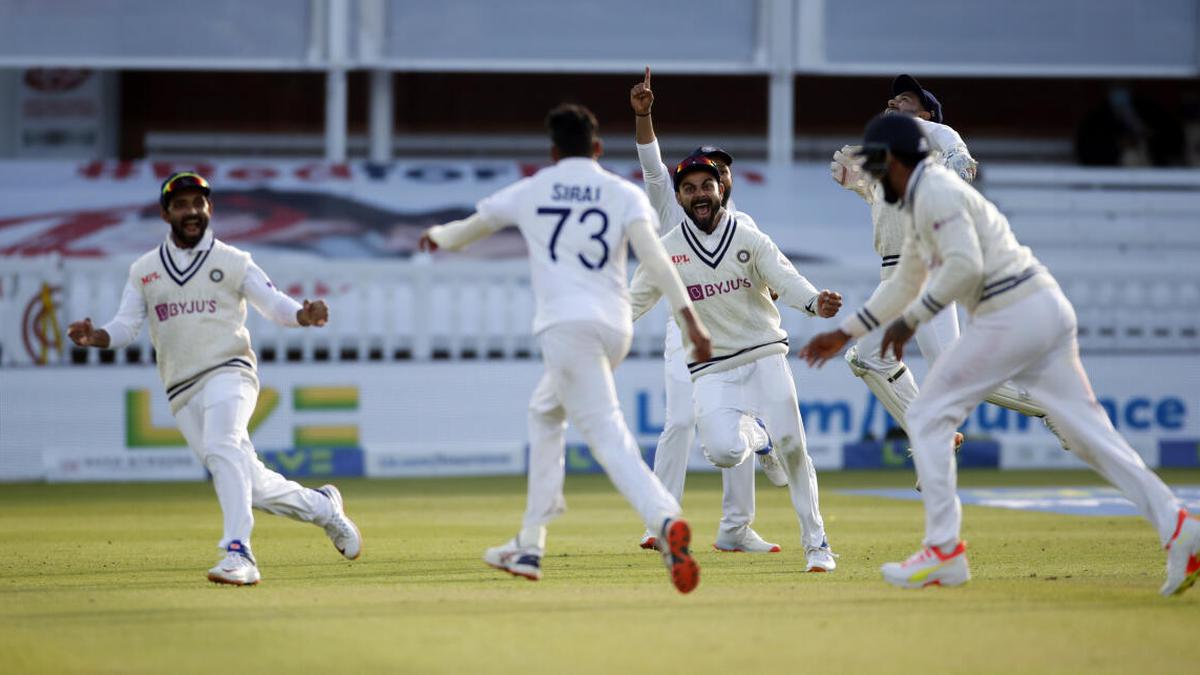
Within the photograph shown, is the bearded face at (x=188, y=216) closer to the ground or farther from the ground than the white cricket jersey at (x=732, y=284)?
farther from the ground

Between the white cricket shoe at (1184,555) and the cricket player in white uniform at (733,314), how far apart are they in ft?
6.64

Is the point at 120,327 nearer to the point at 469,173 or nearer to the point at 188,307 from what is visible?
the point at 188,307

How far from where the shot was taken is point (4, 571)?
8.27m

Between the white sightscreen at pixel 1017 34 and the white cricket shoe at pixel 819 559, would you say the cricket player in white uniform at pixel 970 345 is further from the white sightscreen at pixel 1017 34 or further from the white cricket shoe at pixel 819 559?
the white sightscreen at pixel 1017 34

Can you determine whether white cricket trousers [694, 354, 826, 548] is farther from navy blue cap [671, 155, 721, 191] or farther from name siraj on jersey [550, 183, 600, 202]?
name siraj on jersey [550, 183, 600, 202]

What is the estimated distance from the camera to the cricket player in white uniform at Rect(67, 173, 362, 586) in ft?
25.4

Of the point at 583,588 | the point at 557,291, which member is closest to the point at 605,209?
the point at 557,291

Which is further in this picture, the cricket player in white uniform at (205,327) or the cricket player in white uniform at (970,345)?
the cricket player in white uniform at (205,327)

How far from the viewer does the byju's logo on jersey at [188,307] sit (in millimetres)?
7852

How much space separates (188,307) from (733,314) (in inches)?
103

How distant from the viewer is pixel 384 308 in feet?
53.2

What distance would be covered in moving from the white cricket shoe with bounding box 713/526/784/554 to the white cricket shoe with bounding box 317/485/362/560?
6.30 ft

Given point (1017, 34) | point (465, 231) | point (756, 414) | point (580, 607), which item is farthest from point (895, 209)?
point (1017, 34)

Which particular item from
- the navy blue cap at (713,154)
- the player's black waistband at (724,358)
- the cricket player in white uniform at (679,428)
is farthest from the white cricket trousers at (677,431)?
the navy blue cap at (713,154)
